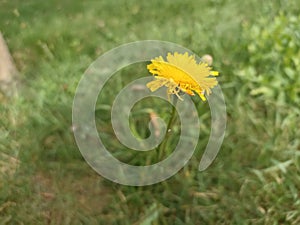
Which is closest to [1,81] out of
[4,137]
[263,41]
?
[4,137]

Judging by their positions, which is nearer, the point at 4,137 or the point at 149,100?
the point at 4,137

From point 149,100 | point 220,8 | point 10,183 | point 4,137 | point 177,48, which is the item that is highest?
point 220,8

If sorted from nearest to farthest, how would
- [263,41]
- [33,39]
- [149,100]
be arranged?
[149,100] → [263,41] → [33,39]

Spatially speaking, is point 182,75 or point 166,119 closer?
point 182,75

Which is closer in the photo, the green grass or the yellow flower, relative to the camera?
the yellow flower

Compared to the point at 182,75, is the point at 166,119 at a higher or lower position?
higher

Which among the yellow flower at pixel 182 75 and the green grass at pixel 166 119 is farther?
the green grass at pixel 166 119

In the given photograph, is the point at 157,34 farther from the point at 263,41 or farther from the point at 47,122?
the point at 47,122

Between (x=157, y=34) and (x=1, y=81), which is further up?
(x=157, y=34)
